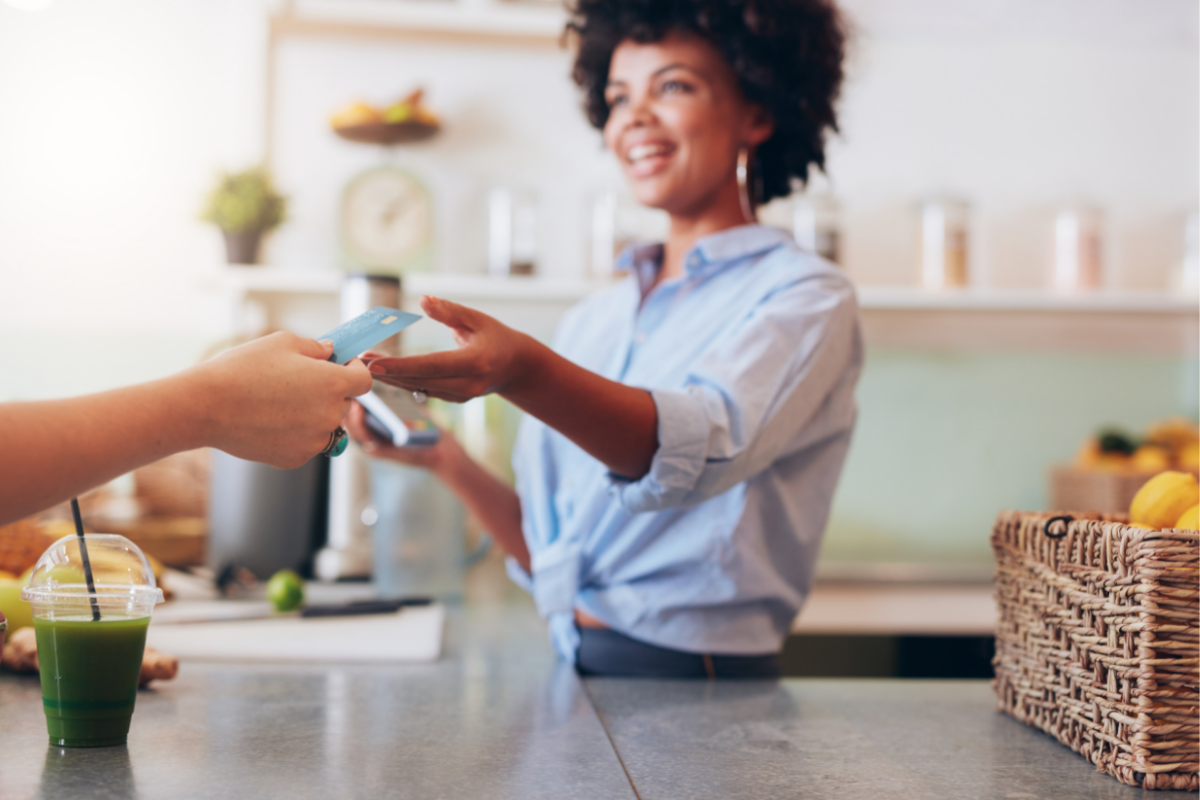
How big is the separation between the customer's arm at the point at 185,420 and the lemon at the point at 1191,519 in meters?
0.55

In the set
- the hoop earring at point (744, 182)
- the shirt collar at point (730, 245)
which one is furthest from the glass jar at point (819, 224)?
the shirt collar at point (730, 245)

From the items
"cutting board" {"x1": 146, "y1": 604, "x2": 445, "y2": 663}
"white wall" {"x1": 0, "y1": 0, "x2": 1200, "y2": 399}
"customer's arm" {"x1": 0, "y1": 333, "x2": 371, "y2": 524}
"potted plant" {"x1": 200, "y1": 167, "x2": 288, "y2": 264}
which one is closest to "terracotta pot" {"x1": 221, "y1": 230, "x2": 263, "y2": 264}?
"potted plant" {"x1": 200, "y1": 167, "x2": 288, "y2": 264}

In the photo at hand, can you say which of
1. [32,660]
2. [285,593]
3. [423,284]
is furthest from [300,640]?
[423,284]

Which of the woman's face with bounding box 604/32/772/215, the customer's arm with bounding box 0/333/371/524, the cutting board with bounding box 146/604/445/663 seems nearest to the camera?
the customer's arm with bounding box 0/333/371/524

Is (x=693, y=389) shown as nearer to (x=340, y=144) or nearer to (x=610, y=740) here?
(x=610, y=740)

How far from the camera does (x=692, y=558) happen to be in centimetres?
99

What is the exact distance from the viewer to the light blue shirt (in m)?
0.89

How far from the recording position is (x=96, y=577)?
2.15 feet

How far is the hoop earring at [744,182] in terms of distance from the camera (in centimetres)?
119

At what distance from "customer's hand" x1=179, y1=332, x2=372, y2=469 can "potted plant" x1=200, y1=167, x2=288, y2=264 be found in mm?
1290

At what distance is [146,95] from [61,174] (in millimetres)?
232

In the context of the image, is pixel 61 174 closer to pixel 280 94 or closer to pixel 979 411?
pixel 280 94

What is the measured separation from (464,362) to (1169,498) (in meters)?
0.50

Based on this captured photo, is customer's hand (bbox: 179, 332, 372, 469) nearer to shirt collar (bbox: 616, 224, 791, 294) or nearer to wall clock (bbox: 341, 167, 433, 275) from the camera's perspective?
shirt collar (bbox: 616, 224, 791, 294)
